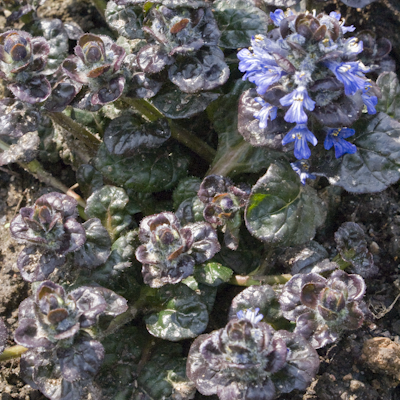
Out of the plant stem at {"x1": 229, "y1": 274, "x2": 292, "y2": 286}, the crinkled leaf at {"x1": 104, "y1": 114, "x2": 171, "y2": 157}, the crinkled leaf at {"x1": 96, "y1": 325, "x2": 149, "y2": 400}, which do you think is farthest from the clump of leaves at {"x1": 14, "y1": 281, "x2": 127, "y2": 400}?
the crinkled leaf at {"x1": 104, "y1": 114, "x2": 171, "y2": 157}

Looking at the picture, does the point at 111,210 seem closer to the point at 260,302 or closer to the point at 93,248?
the point at 93,248

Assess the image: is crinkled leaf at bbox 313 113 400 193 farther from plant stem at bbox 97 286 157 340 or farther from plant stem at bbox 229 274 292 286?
plant stem at bbox 97 286 157 340

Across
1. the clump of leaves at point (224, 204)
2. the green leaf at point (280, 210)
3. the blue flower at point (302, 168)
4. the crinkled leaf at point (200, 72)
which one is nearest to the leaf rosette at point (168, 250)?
the clump of leaves at point (224, 204)

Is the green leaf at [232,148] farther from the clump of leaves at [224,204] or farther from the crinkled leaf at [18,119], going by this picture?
the crinkled leaf at [18,119]

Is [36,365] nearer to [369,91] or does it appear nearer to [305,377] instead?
[305,377]

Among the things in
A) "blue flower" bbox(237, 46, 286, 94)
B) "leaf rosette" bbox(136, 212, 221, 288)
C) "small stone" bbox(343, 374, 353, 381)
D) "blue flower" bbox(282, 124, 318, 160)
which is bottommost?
"small stone" bbox(343, 374, 353, 381)

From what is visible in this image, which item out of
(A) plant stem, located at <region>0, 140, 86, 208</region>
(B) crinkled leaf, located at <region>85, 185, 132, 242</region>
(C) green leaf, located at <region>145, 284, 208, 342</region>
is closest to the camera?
(C) green leaf, located at <region>145, 284, 208, 342</region>
